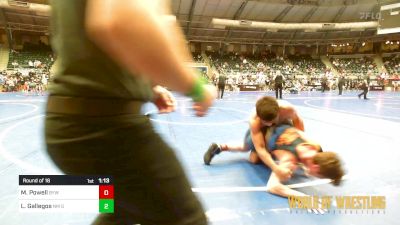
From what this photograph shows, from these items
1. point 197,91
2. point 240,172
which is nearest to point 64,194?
point 197,91

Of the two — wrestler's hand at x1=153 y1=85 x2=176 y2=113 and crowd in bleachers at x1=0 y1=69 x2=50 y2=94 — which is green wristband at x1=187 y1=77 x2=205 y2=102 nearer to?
wrestler's hand at x1=153 y1=85 x2=176 y2=113

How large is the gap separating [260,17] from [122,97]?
95.7 ft

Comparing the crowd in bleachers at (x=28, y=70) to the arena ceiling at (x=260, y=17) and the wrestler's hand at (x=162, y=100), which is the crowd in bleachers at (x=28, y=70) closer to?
the arena ceiling at (x=260, y=17)

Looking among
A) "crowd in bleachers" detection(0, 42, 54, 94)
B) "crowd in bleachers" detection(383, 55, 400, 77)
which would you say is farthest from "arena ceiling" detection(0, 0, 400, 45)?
"crowd in bleachers" detection(383, 55, 400, 77)

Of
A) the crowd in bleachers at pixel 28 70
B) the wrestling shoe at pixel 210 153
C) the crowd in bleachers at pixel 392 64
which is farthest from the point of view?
the crowd in bleachers at pixel 392 64

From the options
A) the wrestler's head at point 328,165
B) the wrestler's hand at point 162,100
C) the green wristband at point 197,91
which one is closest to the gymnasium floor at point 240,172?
the wrestler's hand at point 162,100

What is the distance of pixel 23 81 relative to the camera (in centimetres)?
1936

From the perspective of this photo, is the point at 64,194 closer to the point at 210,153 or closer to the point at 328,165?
the point at 328,165

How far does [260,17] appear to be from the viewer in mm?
27516

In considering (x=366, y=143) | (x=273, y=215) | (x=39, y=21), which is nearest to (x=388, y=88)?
(x=366, y=143)

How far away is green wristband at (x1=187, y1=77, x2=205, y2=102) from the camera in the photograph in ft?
2.37

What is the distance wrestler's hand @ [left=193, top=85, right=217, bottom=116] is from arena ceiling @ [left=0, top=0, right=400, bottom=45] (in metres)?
22.7

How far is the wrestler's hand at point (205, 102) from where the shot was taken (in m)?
0.78

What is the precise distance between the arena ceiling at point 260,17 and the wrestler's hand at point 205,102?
895 inches
